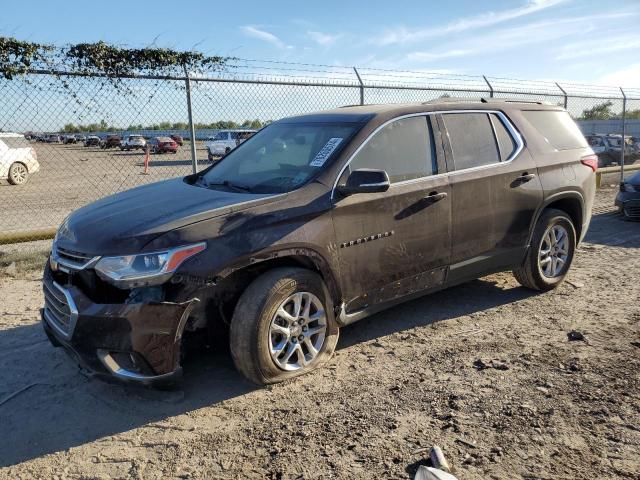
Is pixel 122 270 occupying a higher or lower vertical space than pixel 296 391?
higher

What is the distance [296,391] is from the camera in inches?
138

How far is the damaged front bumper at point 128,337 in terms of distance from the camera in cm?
304

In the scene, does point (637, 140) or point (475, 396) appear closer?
point (475, 396)

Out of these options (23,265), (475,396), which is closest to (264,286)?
(475,396)

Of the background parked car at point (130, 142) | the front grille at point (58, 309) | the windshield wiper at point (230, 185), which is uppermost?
the background parked car at point (130, 142)

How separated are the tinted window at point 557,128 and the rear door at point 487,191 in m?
0.42

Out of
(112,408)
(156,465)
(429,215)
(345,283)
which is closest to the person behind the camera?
(156,465)

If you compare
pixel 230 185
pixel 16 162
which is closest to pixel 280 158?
pixel 230 185

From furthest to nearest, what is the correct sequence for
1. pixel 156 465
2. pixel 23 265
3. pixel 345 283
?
pixel 23 265 → pixel 345 283 → pixel 156 465

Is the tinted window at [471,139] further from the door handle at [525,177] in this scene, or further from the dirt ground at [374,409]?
the dirt ground at [374,409]

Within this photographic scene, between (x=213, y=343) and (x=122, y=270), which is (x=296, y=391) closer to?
(x=213, y=343)

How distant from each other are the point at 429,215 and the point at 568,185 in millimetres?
1921

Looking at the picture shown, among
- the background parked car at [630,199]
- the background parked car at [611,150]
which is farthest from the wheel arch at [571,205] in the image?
the background parked car at [611,150]

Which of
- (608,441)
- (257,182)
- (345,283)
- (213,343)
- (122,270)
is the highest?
(257,182)
